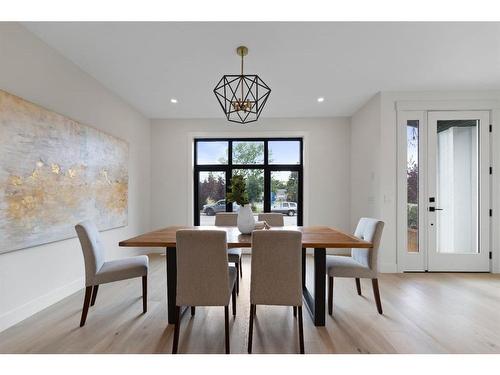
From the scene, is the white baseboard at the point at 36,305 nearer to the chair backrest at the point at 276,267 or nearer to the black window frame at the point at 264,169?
the chair backrest at the point at 276,267

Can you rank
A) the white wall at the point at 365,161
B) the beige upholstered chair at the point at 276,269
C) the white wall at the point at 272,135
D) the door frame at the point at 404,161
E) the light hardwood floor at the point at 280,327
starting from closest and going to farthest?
1. the beige upholstered chair at the point at 276,269
2. the light hardwood floor at the point at 280,327
3. the door frame at the point at 404,161
4. the white wall at the point at 365,161
5. the white wall at the point at 272,135

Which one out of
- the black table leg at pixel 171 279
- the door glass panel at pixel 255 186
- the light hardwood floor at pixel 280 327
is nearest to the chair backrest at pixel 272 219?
A: the light hardwood floor at pixel 280 327

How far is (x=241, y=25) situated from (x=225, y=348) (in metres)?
2.65

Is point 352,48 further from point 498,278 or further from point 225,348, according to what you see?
point 498,278

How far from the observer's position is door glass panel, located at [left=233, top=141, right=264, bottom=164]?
196 inches

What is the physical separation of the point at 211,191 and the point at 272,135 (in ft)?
5.44

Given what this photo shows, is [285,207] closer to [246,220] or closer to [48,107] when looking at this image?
[246,220]

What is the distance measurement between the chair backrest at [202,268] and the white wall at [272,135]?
3.12 meters

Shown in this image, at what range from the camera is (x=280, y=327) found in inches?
83.0

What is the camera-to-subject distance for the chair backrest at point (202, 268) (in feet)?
5.67

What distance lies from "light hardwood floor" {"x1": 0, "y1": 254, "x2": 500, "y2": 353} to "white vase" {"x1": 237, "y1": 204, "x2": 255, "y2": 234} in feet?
2.62

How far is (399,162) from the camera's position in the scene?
3646 mm

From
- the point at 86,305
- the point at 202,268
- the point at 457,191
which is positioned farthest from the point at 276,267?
the point at 457,191

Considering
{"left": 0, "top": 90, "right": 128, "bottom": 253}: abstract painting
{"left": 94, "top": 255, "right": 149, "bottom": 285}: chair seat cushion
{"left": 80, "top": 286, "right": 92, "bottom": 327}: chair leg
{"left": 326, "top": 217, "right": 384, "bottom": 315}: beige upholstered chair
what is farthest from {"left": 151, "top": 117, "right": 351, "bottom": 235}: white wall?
{"left": 80, "top": 286, "right": 92, "bottom": 327}: chair leg
